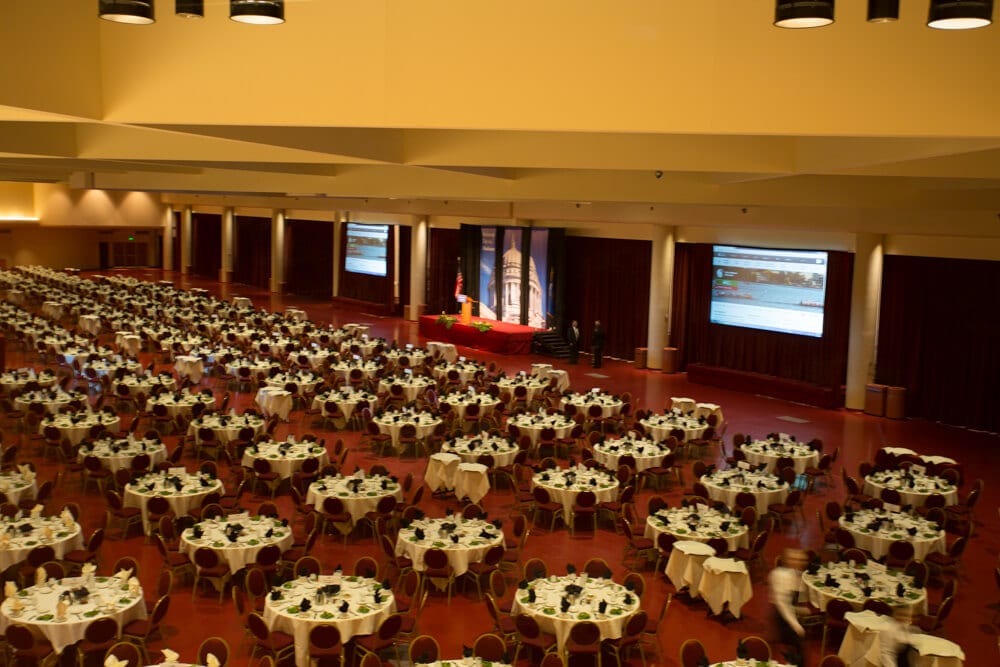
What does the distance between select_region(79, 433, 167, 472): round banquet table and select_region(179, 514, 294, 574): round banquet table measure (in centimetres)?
325

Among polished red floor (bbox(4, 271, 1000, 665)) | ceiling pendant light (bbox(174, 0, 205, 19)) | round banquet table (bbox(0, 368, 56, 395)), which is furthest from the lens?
round banquet table (bbox(0, 368, 56, 395))

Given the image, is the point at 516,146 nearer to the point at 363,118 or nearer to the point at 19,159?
the point at 363,118

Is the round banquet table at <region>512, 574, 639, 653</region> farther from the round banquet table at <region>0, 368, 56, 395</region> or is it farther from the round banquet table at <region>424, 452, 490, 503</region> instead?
the round banquet table at <region>0, 368, 56, 395</region>

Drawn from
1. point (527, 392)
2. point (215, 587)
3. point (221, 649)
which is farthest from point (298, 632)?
point (527, 392)

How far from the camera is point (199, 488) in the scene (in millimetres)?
12797

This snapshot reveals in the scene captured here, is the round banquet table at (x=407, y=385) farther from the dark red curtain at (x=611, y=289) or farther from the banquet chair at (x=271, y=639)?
the banquet chair at (x=271, y=639)

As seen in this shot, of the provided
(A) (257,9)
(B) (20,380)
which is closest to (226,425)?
(B) (20,380)

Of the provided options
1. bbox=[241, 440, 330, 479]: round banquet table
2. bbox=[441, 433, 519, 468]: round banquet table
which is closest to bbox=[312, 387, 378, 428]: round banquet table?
bbox=[241, 440, 330, 479]: round banquet table

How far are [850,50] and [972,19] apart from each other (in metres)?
1.79

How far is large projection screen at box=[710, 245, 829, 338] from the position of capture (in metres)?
24.0

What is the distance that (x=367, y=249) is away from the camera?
4088 cm

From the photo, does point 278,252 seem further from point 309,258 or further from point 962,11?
point 962,11

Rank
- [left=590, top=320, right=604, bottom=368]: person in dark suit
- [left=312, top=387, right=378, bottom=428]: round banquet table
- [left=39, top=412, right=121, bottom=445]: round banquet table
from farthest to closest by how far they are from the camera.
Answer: [left=590, top=320, right=604, bottom=368]: person in dark suit, [left=312, top=387, right=378, bottom=428]: round banquet table, [left=39, top=412, right=121, bottom=445]: round banquet table

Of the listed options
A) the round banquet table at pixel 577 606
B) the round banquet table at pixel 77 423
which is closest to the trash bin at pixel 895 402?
the round banquet table at pixel 577 606
